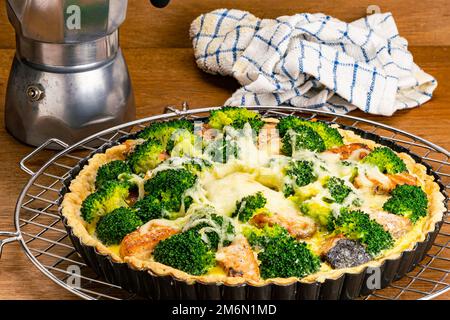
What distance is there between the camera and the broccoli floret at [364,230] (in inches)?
99.1

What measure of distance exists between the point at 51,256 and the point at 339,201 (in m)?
0.97

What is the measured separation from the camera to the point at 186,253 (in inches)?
95.0

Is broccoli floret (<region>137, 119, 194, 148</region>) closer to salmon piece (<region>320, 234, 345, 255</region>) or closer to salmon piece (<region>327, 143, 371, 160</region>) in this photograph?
salmon piece (<region>327, 143, 371, 160</region>)

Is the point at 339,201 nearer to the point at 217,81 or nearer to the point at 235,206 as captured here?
the point at 235,206

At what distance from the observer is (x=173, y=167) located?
9.39 ft

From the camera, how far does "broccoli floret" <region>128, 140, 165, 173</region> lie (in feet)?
9.77

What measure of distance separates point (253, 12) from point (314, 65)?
2.57 feet

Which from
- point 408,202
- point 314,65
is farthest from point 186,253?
point 314,65

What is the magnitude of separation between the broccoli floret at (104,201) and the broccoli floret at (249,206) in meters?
0.39

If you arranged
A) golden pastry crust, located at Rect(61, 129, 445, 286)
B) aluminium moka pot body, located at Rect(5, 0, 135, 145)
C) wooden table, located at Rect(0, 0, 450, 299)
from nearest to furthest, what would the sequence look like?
golden pastry crust, located at Rect(61, 129, 445, 286) < aluminium moka pot body, located at Rect(5, 0, 135, 145) < wooden table, located at Rect(0, 0, 450, 299)

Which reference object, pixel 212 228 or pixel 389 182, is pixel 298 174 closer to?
pixel 389 182

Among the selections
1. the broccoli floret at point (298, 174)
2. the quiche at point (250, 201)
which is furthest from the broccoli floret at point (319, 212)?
the broccoli floret at point (298, 174)

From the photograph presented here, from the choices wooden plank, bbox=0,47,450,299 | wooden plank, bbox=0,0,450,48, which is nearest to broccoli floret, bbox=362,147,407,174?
wooden plank, bbox=0,47,450,299

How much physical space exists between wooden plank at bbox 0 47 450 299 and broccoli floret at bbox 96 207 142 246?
235 millimetres
